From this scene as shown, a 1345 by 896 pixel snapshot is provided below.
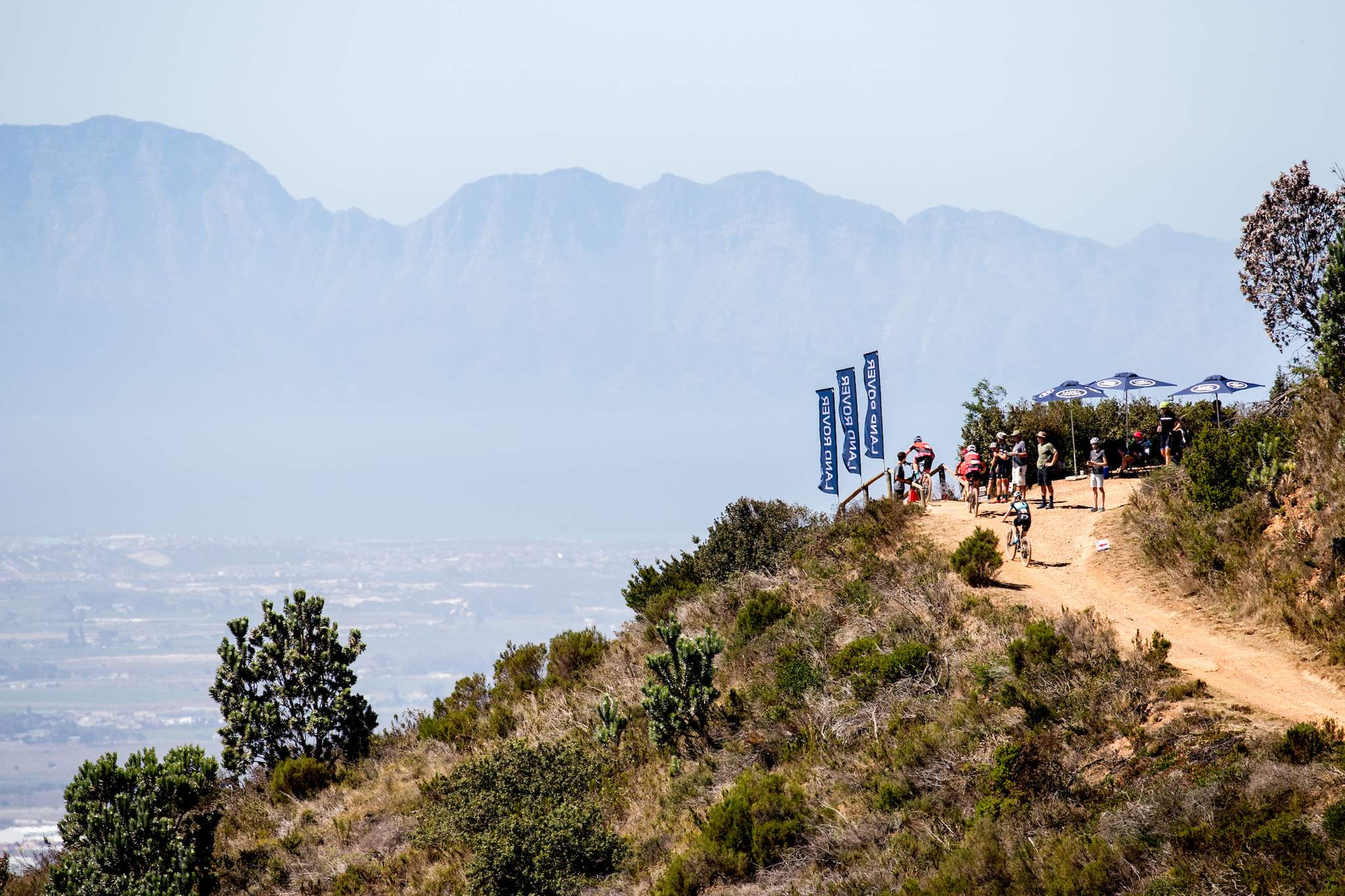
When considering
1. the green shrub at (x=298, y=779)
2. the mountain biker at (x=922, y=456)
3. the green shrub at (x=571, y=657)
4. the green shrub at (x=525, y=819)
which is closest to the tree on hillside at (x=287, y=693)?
the green shrub at (x=298, y=779)

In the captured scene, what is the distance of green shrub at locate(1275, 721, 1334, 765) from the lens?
42.4 ft

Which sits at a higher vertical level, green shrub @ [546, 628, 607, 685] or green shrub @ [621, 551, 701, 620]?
green shrub @ [621, 551, 701, 620]

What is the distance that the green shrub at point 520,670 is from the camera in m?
27.4

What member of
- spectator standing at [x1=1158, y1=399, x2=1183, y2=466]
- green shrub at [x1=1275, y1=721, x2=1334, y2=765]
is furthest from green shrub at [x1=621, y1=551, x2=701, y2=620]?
green shrub at [x1=1275, y1=721, x2=1334, y2=765]

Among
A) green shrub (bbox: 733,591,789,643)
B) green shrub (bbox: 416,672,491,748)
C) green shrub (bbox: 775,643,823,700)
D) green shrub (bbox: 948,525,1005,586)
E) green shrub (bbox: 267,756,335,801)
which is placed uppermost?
green shrub (bbox: 948,525,1005,586)

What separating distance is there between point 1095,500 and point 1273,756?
15.9 m

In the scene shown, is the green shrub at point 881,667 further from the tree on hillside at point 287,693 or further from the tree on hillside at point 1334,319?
the tree on hillside at point 287,693

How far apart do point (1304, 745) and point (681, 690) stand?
10.1 m

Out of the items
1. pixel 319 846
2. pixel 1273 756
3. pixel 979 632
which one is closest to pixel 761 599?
pixel 979 632

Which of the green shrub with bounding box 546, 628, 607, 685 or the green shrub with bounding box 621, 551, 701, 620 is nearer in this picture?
the green shrub with bounding box 546, 628, 607, 685

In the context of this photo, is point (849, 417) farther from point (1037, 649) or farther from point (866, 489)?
point (1037, 649)

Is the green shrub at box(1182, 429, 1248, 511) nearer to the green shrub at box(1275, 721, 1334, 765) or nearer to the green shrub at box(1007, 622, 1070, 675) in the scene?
the green shrub at box(1007, 622, 1070, 675)

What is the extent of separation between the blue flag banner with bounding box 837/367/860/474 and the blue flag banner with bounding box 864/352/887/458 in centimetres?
23

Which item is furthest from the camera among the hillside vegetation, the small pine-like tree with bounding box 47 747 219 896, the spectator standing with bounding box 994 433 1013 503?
the spectator standing with bounding box 994 433 1013 503
